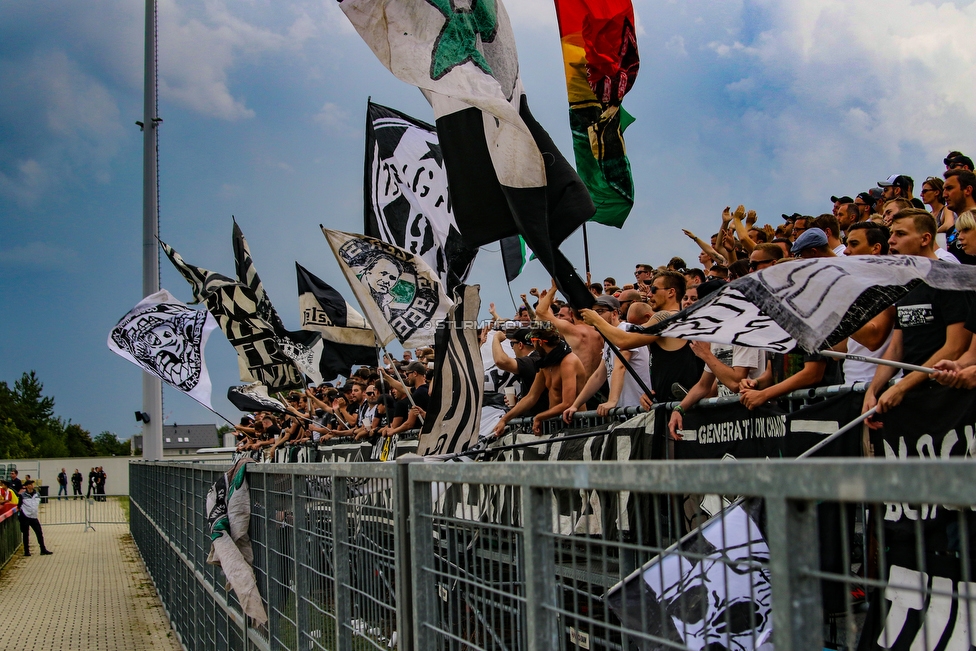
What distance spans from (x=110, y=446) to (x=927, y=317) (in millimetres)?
139498

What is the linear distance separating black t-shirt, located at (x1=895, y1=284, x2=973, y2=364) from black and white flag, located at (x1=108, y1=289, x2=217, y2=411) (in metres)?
13.5

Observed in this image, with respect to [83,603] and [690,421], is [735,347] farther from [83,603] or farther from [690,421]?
[83,603]

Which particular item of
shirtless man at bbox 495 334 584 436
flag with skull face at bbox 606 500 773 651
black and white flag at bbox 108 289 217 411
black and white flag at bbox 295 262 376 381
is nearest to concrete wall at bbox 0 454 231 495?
black and white flag at bbox 108 289 217 411

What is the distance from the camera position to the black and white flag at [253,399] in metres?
15.9

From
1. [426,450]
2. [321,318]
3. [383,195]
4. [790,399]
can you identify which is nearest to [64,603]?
[321,318]

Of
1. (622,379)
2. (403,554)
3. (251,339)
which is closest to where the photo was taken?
(403,554)

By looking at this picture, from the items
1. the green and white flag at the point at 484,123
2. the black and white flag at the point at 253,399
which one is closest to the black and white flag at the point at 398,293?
the green and white flag at the point at 484,123

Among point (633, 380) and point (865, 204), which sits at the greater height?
point (865, 204)

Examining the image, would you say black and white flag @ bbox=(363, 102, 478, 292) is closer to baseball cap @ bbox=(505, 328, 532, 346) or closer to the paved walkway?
baseball cap @ bbox=(505, 328, 532, 346)

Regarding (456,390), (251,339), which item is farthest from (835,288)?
(251,339)

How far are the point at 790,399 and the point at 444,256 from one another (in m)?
5.57

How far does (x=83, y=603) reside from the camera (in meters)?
16.3

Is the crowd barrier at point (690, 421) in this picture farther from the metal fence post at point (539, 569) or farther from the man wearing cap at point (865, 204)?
the man wearing cap at point (865, 204)

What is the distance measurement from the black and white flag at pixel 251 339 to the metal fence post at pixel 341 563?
11.3m
